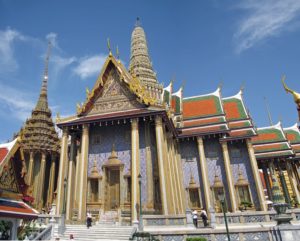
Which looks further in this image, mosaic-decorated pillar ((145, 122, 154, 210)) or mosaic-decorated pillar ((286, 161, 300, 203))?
mosaic-decorated pillar ((286, 161, 300, 203))

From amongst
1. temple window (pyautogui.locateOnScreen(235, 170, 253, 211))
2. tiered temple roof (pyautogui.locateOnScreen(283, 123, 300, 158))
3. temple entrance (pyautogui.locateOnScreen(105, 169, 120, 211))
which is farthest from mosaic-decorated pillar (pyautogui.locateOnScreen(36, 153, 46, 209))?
tiered temple roof (pyautogui.locateOnScreen(283, 123, 300, 158))

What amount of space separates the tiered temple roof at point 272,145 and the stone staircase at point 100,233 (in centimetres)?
1574

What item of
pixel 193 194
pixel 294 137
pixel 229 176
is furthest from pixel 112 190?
pixel 294 137

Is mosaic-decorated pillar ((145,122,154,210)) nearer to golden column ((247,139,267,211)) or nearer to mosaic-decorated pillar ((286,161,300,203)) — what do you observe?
golden column ((247,139,267,211))

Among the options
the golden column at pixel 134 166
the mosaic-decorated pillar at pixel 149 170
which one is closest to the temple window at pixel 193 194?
the mosaic-decorated pillar at pixel 149 170

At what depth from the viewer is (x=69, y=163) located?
19.5 meters

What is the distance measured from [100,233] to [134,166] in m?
4.53

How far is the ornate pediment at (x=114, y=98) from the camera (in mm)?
19438

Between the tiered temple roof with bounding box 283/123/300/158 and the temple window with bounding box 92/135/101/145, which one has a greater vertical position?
the tiered temple roof with bounding box 283/123/300/158

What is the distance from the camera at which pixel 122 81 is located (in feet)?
65.9

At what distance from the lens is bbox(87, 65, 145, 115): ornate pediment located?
1944 cm

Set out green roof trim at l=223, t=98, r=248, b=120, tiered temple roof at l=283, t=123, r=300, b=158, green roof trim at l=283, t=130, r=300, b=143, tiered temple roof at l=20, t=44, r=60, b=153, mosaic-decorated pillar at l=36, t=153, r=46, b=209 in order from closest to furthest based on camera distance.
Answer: green roof trim at l=223, t=98, r=248, b=120 → tiered temple roof at l=283, t=123, r=300, b=158 → green roof trim at l=283, t=130, r=300, b=143 → mosaic-decorated pillar at l=36, t=153, r=46, b=209 → tiered temple roof at l=20, t=44, r=60, b=153

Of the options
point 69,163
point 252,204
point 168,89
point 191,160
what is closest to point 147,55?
point 168,89

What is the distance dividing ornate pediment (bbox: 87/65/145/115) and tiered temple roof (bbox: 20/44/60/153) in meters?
16.6
